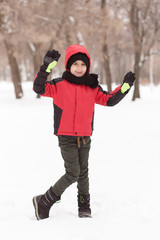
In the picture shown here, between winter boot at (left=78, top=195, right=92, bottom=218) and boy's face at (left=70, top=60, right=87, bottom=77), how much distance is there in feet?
4.34

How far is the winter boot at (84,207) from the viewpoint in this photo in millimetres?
2503

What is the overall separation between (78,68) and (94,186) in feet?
5.67

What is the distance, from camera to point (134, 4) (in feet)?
41.2

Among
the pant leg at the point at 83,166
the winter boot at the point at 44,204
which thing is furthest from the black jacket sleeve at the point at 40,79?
the winter boot at the point at 44,204

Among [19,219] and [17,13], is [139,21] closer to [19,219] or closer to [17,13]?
[17,13]

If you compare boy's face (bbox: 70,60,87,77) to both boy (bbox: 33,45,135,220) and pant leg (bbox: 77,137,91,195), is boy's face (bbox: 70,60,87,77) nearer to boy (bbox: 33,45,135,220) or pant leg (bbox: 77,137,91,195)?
boy (bbox: 33,45,135,220)

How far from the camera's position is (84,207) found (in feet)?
8.37

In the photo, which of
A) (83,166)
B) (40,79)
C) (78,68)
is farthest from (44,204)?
(78,68)

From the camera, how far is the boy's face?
2332mm

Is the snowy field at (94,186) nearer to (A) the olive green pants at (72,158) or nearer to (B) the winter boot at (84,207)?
(B) the winter boot at (84,207)

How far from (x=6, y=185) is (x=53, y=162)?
1.12 m

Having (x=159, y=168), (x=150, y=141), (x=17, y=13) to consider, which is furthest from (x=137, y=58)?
(x=159, y=168)

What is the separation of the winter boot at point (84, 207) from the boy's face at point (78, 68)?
1.32 metres

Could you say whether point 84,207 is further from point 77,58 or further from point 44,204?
point 77,58
